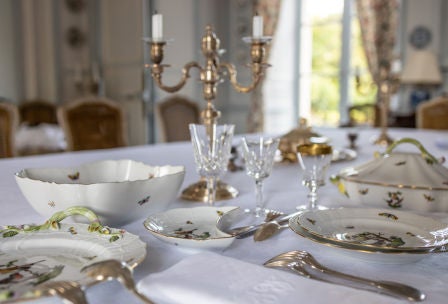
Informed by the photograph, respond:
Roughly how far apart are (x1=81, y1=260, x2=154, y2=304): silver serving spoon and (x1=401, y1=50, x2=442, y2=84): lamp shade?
3330mm

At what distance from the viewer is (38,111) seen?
15.0 feet

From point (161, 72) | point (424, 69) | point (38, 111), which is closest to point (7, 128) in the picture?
point (161, 72)

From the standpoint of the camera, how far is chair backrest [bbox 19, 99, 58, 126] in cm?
454

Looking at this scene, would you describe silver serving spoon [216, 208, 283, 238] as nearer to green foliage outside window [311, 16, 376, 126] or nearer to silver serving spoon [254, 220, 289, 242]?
silver serving spoon [254, 220, 289, 242]

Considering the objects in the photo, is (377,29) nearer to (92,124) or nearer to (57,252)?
(92,124)

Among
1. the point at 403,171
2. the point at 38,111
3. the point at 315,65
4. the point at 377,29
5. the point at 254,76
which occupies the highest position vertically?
the point at 377,29

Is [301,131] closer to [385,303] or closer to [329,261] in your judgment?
[329,261]

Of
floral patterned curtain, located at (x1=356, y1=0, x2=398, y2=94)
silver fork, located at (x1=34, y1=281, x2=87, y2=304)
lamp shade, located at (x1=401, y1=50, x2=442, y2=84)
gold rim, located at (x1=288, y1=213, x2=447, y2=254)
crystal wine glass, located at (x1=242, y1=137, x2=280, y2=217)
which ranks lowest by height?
gold rim, located at (x1=288, y1=213, x2=447, y2=254)

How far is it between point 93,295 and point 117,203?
0.66 ft

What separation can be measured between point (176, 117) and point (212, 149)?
1529 mm

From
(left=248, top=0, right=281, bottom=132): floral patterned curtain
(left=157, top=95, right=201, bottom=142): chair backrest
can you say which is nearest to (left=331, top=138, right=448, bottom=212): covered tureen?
(left=157, top=95, right=201, bottom=142): chair backrest

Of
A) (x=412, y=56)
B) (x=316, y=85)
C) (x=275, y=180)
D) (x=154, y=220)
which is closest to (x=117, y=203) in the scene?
(x=154, y=220)

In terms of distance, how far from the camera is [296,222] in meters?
0.64

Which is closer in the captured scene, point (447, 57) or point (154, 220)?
point (154, 220)
